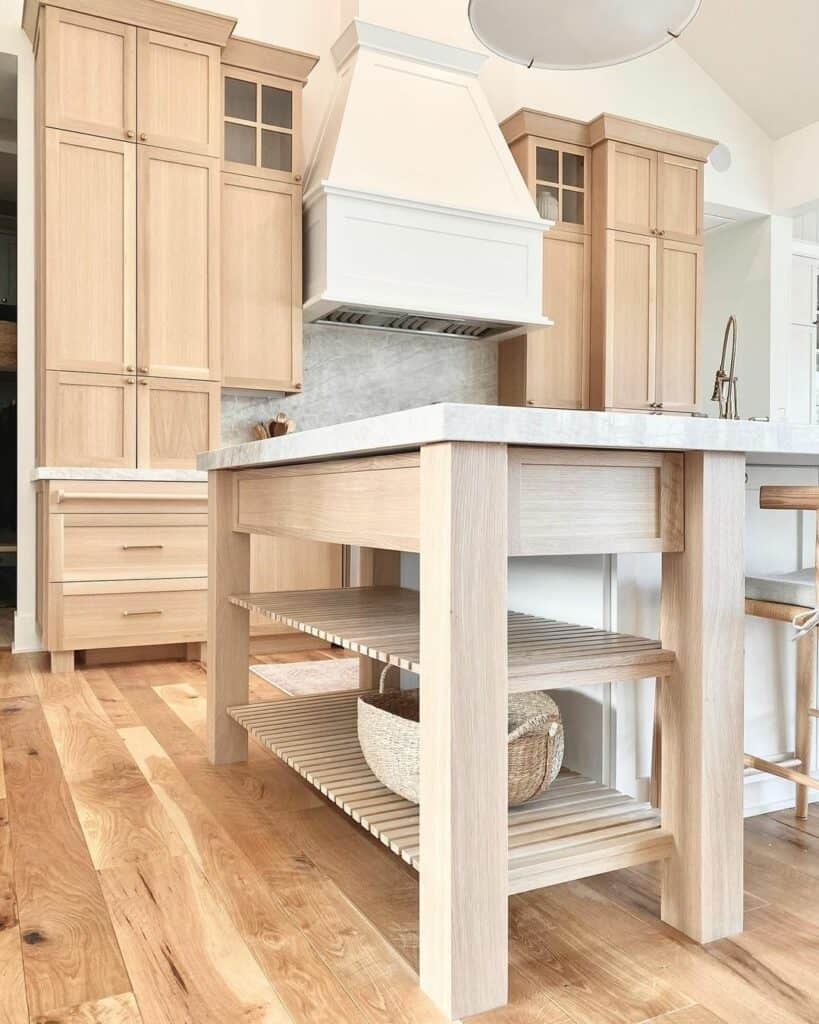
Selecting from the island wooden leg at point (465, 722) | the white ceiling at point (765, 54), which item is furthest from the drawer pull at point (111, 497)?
the white ceiling at point (765, 54)

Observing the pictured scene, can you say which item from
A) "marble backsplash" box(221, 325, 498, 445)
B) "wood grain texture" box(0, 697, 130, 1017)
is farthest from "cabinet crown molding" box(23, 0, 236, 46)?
"wood grain texture" box(0, 697, 130, 1017)

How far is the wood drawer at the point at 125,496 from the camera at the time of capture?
10.4 ft

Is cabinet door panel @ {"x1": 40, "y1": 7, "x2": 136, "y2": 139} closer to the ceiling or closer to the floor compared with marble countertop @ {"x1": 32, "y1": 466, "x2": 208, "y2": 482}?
closer to the ceiling

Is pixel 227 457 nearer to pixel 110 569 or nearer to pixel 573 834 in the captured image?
pixel 573 834

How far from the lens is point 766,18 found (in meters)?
5.07

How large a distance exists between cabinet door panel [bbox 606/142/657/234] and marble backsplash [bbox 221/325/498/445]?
99 cm

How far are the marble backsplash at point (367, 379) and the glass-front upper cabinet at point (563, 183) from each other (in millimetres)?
777

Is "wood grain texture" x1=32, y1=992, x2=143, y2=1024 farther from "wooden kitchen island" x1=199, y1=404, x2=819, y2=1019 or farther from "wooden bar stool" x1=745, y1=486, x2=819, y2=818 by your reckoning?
"wooden bar stool" x1=745, y1=486, x2=819, y2=818

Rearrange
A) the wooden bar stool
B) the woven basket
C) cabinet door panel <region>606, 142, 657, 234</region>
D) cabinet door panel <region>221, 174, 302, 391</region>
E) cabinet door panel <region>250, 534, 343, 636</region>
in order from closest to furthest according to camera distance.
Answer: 1. the woven basket
2. the wooden bar stool
3. cabinet door panel <region>250, 534, 343, 636</region>
4. cabinet door panel <region>221, 174, 302, 391</region>
5. cabinet door panel <region>606, 142, 657, 234</region>

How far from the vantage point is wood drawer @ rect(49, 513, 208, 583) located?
318 cm

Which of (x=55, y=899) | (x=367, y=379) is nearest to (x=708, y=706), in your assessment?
(x=55, y=899)

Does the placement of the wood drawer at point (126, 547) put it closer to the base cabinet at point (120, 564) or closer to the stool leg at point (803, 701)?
the base cabinet at point (120, 564)

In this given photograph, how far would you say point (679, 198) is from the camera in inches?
193

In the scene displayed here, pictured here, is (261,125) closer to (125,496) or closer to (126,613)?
(125,496)
